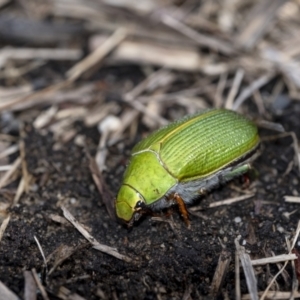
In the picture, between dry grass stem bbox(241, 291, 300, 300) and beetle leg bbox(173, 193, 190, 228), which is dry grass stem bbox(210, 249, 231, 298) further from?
beetle leg bbox(173, 193, 190, 228)

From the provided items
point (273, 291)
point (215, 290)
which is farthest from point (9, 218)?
point (273, 291)

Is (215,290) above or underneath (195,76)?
underneath

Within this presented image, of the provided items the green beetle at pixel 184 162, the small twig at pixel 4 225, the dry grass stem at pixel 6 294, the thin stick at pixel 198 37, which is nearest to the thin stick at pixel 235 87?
the thin stick at pixel 198 37

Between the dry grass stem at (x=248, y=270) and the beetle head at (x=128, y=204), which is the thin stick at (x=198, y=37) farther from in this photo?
the dry grass stem at (x=248, y=270)

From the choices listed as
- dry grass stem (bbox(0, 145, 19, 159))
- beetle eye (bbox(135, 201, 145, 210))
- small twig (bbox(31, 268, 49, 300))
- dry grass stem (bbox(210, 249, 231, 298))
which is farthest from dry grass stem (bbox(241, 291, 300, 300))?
dry grass stem (bbox(0, 145, 19, 159))

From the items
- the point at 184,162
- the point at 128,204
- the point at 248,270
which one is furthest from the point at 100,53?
the point at 248,270

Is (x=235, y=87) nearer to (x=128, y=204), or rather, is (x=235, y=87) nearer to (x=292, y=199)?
(x=292, y=199)

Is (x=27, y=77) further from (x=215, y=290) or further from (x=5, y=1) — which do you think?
(x=215, y=290)
